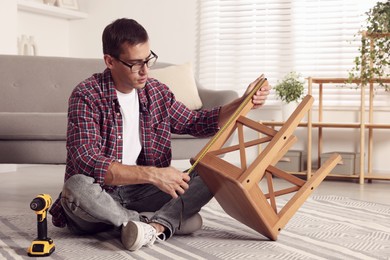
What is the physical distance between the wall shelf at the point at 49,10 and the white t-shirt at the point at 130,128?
2.75m

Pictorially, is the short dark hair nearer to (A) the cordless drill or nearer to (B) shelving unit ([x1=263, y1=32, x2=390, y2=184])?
(A) the cordless drill

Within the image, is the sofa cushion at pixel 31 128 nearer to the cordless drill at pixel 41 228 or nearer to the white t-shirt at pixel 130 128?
the white t-shirt at pixel 130 128

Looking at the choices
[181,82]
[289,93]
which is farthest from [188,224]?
[289,93]

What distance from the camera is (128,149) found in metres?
2.28

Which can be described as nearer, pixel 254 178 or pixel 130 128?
pixel 254 178

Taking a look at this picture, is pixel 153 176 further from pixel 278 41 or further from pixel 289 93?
pixel 278 41

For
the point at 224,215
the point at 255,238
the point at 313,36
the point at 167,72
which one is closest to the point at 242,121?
the point at 255,238

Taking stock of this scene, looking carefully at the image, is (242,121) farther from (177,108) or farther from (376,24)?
(376,24)

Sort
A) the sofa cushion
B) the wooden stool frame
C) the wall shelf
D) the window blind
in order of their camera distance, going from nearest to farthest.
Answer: the wooden stool frame, the sofa cushion, the window blind, the wall shelf

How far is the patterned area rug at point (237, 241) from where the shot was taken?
207cm

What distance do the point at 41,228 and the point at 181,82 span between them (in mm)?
1931

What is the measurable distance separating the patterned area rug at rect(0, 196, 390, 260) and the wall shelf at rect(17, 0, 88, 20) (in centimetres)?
245

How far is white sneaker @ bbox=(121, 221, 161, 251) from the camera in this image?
2076 mm

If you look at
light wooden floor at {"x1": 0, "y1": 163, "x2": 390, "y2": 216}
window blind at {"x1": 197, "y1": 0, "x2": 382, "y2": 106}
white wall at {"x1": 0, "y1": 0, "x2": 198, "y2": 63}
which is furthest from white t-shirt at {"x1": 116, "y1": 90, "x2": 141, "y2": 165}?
white wall at {"x1": 0, "y1": 0, "x2": 198, "y2": 63}
